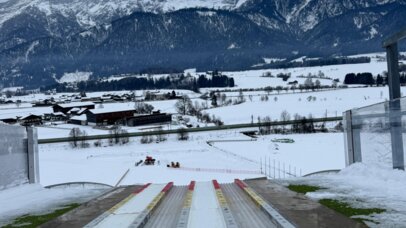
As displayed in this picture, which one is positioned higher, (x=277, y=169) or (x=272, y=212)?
(x=272, y=212)

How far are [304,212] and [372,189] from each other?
8.28 ft

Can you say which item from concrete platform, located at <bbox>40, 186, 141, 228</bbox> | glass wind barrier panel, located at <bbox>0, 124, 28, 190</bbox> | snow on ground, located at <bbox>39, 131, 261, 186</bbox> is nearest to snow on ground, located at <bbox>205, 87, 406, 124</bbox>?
snow on ground, located at <bbox>39, 131, 261, 186</bbox>

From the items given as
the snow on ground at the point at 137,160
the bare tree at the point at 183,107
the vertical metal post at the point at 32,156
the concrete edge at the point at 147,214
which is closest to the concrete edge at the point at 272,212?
the concrete edge at the point at 147,214

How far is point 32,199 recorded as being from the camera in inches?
456

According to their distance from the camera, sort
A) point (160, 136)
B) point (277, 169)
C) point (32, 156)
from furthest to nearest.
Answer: point (160, 136) → point (277, 169) → point (32, 156)

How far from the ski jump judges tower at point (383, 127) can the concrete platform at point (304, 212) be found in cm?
243

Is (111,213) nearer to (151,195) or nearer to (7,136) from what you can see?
(151,195)

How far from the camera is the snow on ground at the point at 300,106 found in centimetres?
8912

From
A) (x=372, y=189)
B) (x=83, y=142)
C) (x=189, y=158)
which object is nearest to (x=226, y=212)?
(x=372, y=189)

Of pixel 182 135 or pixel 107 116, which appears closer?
pixel 182 135

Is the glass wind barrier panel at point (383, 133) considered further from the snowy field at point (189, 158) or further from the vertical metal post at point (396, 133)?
the snowy field at point (189, 158)

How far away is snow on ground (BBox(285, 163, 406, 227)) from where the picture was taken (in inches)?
283

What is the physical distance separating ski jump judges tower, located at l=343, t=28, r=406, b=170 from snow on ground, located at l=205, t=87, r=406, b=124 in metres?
72.5

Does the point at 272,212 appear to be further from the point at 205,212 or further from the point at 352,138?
the point at 352,138
